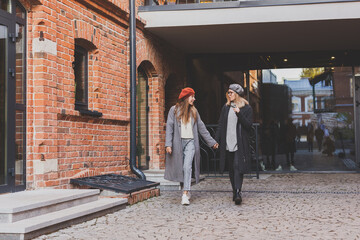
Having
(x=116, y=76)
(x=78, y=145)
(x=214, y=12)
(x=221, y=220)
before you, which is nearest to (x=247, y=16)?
(x=214, y=12)

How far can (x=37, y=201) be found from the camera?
5273 millimetres

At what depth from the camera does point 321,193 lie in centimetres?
841

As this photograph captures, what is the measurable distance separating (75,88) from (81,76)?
0.32 m

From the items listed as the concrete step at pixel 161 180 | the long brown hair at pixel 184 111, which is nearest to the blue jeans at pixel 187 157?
the long brown hair at pixel 184 111

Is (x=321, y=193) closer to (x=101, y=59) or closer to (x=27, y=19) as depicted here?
(x=101, y=59)

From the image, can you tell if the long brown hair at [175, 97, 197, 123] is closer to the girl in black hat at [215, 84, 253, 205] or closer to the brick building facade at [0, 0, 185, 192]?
the girl in black hat at [215, 84, 253, 205]

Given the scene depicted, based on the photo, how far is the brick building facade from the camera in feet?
21.9

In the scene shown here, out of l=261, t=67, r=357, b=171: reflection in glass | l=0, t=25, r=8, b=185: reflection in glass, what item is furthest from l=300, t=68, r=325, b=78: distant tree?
l=0, t=25, r=8, b=185: reflection in glass

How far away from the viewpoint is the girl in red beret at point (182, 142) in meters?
7.32

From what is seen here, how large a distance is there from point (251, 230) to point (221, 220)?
Answer: 27.1 inches

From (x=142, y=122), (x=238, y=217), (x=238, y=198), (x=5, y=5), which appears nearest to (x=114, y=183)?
(x=238, y=198)

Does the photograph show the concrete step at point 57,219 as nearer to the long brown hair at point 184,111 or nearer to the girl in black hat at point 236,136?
the long brown hair at point 184,111

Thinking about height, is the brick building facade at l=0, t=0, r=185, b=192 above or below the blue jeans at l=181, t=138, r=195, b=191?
above

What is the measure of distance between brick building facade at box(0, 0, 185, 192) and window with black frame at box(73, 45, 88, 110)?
0.06 meters
